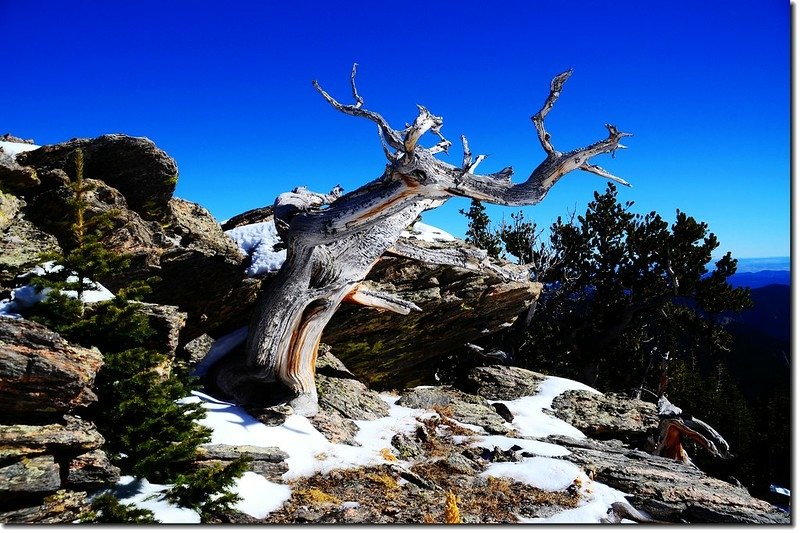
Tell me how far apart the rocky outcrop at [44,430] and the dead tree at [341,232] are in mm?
3661

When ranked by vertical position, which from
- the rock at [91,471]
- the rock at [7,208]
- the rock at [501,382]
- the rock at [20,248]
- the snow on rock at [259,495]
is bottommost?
the snow on rock at [259,495]

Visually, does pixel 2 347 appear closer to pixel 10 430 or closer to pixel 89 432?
pixel 10 430

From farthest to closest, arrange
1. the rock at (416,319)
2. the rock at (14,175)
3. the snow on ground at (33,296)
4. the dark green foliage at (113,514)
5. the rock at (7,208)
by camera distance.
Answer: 1. the rock at (416,319)
2. the rock at (14,175)
3. the rock at (7,208)
4. the snow on ground at (33,296)
5. the dark green foliage at (113,514)

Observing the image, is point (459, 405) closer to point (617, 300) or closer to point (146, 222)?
point (146, 222)

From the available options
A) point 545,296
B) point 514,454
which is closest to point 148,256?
point 514,454

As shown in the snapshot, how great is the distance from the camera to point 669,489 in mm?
6988

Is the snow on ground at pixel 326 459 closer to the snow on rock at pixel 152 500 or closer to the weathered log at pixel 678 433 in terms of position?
the snow on rock at pixel 152 500

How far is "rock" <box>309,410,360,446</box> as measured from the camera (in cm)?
774

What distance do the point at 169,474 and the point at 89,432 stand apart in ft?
2.89

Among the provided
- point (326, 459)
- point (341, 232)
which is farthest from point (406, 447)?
point (341, 232)

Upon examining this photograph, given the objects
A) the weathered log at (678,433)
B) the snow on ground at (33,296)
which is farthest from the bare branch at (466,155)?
the weathered log at (678,433)

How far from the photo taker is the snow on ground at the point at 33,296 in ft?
16.4

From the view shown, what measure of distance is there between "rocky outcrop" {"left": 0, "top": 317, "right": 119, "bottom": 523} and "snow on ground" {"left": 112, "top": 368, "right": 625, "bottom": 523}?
573mm

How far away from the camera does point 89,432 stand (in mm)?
4668
